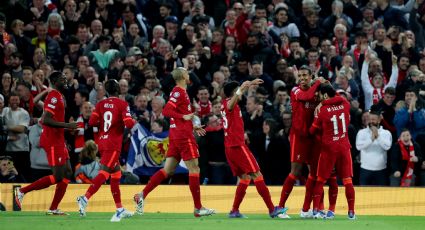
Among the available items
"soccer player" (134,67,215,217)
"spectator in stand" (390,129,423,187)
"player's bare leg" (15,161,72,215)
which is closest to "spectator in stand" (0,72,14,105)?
"player's bare leg" (15,161,72,215)

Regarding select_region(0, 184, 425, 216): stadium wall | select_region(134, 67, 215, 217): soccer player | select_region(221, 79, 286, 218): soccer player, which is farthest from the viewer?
select_region(0, 184, 425, 216): stadium wall

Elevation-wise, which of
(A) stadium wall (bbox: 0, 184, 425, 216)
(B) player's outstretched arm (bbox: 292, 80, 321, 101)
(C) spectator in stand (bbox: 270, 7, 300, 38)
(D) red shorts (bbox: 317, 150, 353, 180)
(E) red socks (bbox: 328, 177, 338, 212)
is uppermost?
(C) spectator in stand (bbox: 270, 7, 300, 38)

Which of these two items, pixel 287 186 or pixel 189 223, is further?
pixel 287 186

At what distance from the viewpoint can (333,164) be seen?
18766 mm

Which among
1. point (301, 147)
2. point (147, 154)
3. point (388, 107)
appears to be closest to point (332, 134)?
point (301, 147)

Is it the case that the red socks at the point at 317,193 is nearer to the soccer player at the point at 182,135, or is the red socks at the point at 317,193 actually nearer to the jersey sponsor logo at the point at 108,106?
the soccer player at the point at 182,135

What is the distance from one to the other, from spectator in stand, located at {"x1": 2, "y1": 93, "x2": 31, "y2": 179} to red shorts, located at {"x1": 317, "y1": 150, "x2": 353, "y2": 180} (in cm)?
725

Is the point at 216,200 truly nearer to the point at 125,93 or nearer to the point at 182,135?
the point at 182,135

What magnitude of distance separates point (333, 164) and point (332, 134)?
0.49 meters

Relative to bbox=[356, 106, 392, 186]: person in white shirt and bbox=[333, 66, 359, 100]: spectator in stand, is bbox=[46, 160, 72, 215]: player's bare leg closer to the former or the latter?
bbox=[356, 106, 392, 186]: person in white shirt

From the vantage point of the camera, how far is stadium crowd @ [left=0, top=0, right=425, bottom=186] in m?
23.5

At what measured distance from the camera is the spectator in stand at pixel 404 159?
76.4 ft

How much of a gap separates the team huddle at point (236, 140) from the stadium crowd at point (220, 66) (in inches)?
132

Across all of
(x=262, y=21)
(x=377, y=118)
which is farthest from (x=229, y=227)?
(x=262, y=21)
